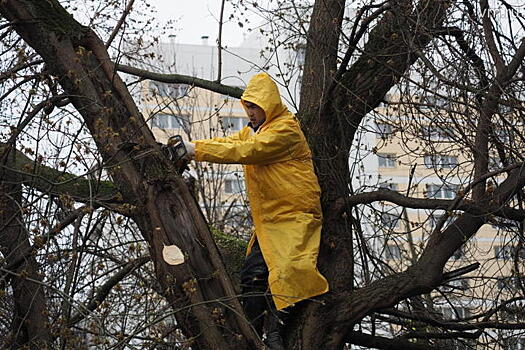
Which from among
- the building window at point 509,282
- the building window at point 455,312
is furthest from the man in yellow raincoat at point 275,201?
the building window at point 455,312

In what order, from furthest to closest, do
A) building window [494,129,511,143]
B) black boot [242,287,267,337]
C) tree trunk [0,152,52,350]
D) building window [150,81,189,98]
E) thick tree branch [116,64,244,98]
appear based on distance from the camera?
thick tree branch [116,64,244,98]
building window [150,81,189,98]
building window [494,129,511,143]
black boot [242,287,267,337]
tree trunk [0,152,52,350]

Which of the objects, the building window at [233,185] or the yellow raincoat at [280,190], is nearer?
the yellow raincoat at [280,190]

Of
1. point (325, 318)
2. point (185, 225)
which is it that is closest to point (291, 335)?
point (325, 318)

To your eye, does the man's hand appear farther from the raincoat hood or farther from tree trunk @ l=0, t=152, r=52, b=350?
tree trunk @ l=0, t=152, r=52, b=350

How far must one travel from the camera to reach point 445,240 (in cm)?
495

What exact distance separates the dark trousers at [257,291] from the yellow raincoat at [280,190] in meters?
0.10

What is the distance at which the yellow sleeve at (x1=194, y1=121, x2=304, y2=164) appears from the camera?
15.6ft

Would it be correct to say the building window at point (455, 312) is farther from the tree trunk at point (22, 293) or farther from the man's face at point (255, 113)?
the tree trunk at point (22, 293)

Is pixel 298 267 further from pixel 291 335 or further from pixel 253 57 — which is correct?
pixel 253 57

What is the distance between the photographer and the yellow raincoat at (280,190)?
4.79 m

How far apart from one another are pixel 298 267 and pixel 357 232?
92 cm

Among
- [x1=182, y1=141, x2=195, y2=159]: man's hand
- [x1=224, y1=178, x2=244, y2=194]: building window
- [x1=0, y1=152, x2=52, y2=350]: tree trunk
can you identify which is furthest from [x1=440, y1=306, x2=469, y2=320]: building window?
[x1=224, y1=178, x2=244, y2=194]: building window

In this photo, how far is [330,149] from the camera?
18.3ft

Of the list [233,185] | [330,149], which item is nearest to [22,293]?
[330,149]
